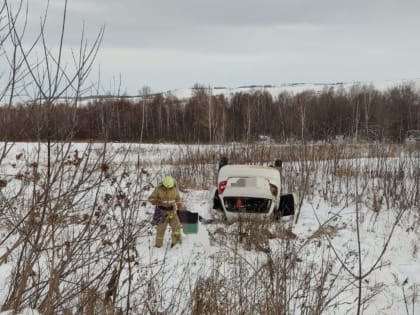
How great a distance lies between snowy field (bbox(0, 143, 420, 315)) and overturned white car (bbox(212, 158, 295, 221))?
29 cm

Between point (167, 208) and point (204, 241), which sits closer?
point (167, 208)

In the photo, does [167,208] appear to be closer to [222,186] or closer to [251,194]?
[222,186]

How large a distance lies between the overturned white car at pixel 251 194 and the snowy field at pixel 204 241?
0.95 feet

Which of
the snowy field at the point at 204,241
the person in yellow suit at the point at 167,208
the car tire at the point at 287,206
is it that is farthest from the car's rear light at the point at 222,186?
the car tire at the point at 287,206

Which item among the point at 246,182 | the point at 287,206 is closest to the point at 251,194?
the point at 246,182

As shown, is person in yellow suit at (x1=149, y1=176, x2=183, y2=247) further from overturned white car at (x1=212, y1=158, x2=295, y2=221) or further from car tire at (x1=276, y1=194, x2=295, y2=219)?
car tire at (x1=276, y1=194, x2=295, y2=219)

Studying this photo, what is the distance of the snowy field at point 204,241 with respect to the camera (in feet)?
8.25

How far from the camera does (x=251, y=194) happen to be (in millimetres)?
6930

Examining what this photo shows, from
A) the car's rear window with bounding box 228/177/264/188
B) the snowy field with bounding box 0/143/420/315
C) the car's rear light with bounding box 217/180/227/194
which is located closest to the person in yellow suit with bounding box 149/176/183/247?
the snowy field with bounding box 0/143/420/315

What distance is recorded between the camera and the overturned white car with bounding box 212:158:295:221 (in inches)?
273

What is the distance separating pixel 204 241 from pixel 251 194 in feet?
3.46

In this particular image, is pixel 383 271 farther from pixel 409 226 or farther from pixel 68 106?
pixel 68 106

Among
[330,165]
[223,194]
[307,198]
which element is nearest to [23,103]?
[223,194]

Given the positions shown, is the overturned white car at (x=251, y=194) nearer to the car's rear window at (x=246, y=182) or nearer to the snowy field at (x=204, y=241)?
the car's rear window at (x=246, y=182)
